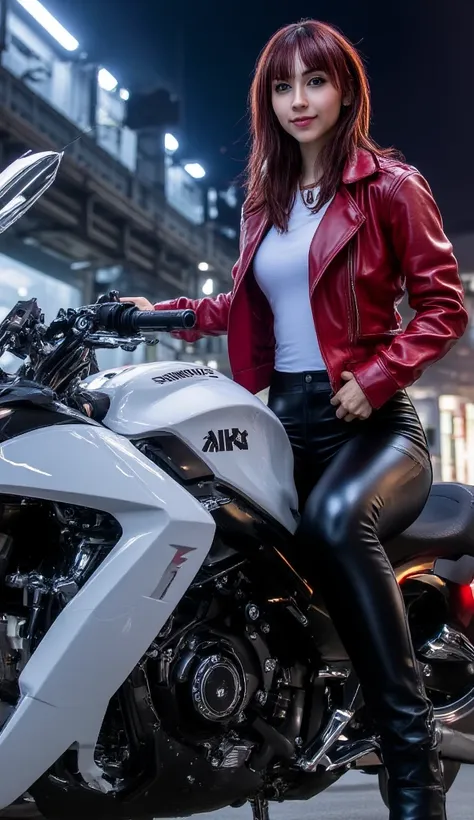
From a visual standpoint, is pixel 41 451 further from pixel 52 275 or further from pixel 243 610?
pixel 52 275

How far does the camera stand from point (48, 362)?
142 cm

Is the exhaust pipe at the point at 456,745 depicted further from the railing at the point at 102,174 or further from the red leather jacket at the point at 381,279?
the railing at the point at 102,174

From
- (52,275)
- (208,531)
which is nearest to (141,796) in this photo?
(208,531)

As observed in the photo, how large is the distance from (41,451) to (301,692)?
748mm

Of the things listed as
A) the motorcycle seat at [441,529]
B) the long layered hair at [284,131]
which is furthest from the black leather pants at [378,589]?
the long layered hair at [284,131]

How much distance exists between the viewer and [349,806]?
7.75 feet

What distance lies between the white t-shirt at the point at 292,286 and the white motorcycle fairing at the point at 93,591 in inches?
20.0

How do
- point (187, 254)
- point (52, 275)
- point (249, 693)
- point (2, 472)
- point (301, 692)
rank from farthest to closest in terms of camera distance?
point (187, 254) → point (52, 275) → point (301, 692) → point (249, 693) → point (2, 472)

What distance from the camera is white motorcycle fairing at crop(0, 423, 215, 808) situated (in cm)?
125

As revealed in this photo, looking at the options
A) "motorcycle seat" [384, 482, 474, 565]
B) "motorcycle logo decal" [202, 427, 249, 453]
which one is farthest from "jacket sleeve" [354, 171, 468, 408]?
"motorcycle seat" [384, 482, 474, 565]

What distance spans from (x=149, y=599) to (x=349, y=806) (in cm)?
139

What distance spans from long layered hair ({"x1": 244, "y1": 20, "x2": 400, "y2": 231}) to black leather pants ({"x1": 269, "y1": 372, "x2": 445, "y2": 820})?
56 centimetres

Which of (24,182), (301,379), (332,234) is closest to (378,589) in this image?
(301,379)

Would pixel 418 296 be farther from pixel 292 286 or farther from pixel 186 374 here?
pixel 186 374
